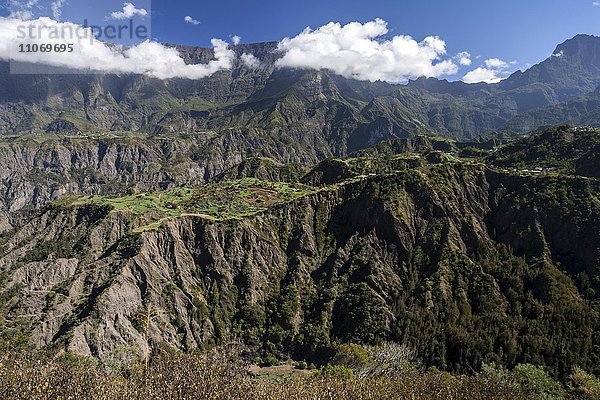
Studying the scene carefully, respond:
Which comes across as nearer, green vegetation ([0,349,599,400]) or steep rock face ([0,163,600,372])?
green vegetation ([0,349,599,400])

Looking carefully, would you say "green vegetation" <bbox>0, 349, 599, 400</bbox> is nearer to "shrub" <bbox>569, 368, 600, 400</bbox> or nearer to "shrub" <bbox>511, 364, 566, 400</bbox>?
"shrub" <bbox>511, 364, 566, 400</bbox>

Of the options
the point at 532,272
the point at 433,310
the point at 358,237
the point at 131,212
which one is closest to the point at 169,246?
the point at 131,212

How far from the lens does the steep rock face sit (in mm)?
107375

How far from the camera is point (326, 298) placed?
426ft

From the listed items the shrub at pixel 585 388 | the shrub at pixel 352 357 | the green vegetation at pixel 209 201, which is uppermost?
the green vegetation at pixel 209 201

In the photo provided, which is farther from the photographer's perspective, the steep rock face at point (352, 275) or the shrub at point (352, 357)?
the steep rock face at point (352, 275)

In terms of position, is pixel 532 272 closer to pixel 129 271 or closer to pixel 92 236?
pixel 129 271

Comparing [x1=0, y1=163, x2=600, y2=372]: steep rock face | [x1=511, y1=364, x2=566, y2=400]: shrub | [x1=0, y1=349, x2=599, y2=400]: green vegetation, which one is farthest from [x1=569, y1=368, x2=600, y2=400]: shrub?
[x1=0, y1=163, x2=600, y2=372]: steep rock face

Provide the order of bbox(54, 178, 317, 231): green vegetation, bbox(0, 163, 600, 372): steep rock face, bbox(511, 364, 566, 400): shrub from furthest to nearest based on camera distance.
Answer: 1. bbox(54, 178, 317, 231): green vegetation
2. bbox(0, 163, 600, 372): steep rock face
3. bbox(511, 364, 566, 400): shrub

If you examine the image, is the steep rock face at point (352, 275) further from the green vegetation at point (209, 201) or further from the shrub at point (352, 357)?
the shrub at point (352, 357)

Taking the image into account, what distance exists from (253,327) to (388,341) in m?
41.7

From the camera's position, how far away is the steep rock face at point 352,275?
4227 inches

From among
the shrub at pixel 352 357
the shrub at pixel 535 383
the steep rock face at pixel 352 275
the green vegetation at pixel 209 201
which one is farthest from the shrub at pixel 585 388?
the green vegetation at pixel 209 201

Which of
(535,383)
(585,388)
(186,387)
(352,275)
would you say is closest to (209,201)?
(352,275)
